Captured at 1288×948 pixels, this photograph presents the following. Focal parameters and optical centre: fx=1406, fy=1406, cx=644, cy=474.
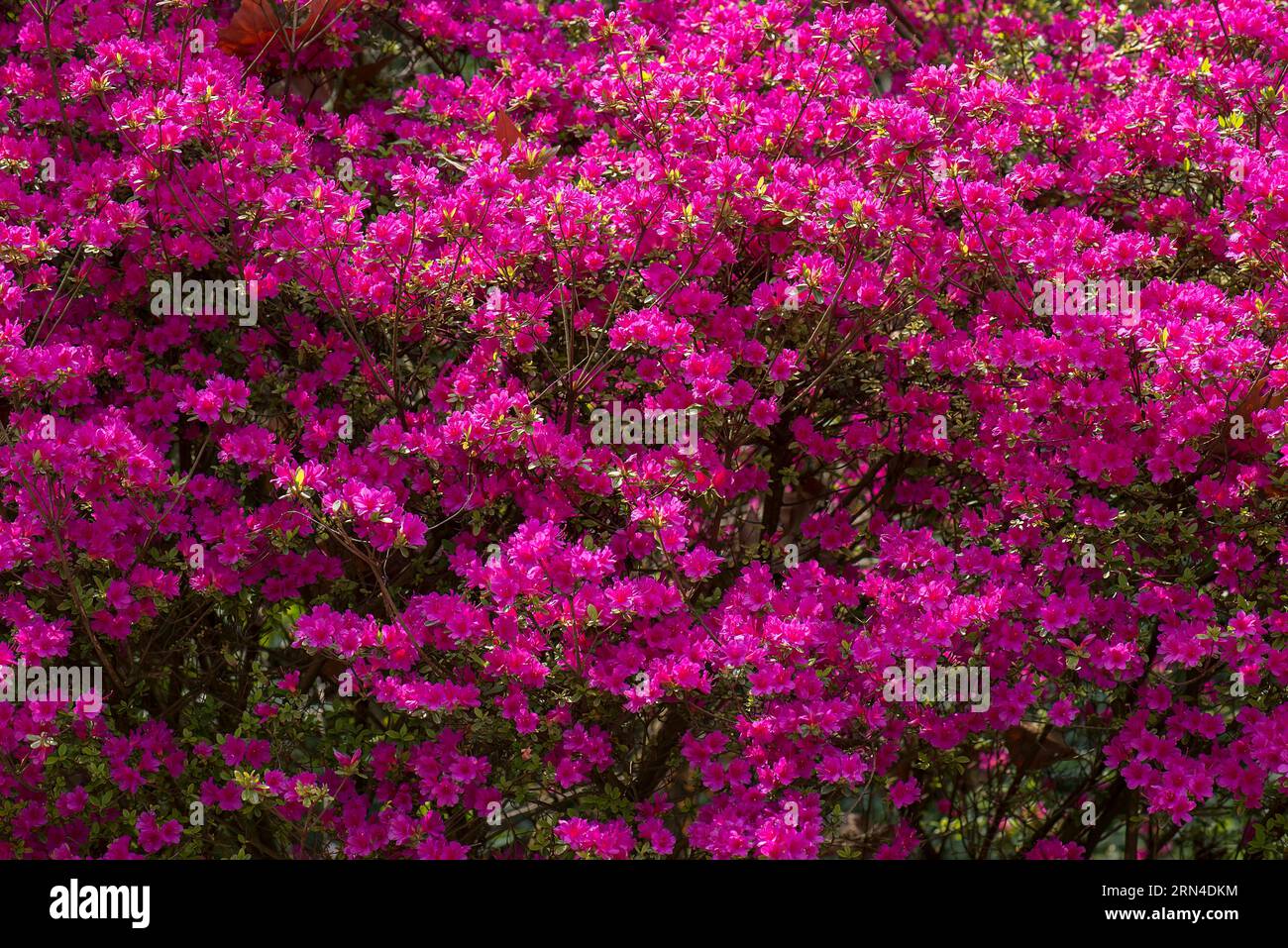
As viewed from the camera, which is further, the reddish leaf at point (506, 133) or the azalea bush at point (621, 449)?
the reddish leaf at point (506, 133)

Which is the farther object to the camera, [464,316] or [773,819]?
[464,316]

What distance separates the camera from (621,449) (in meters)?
3.61

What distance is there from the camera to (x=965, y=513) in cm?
367

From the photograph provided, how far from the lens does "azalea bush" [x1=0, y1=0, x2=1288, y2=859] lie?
334cm

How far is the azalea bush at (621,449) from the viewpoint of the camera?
10.9 ft

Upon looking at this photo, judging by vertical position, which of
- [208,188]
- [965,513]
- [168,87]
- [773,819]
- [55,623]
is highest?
[168,87]

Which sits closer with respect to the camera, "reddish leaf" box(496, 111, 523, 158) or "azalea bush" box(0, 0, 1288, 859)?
"azalea bush" box(0, 0, 1288, 859)

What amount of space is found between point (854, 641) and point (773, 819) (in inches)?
18.1

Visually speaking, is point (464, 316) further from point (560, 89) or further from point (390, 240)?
point (560, 89)

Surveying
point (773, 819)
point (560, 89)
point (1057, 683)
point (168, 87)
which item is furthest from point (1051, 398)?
point (168, 87)

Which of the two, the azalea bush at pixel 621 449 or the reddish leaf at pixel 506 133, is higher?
the reddish leaf at pixel 506 133

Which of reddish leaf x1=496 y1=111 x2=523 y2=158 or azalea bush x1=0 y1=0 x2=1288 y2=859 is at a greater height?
reddish leaf x1=496 y1=111 x2=523 y2=158

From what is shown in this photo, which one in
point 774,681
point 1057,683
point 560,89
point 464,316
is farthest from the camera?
point 560,89

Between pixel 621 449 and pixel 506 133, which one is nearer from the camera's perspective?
pixel 621 449
